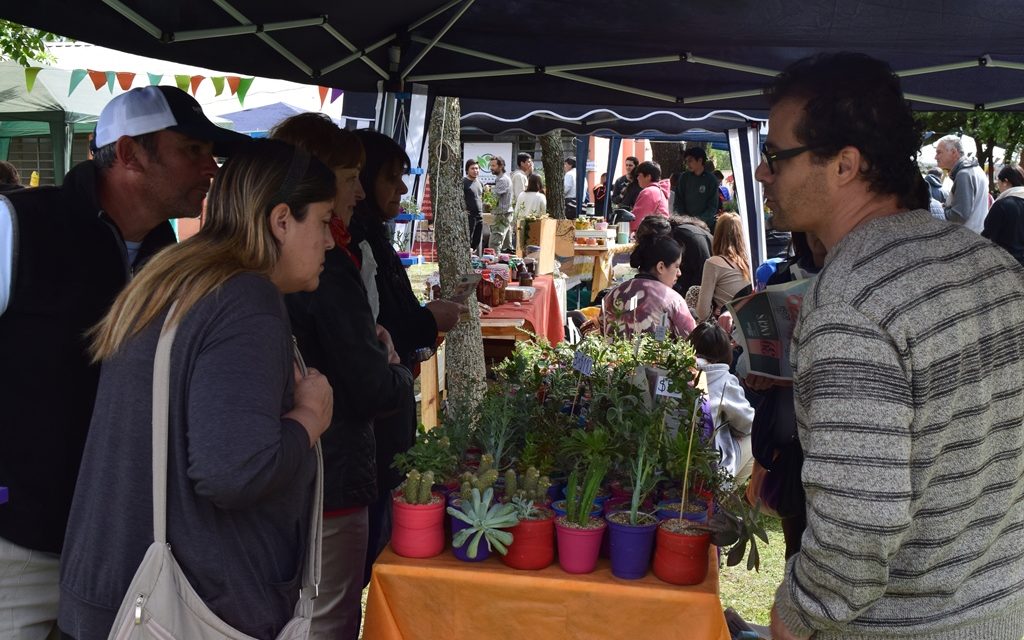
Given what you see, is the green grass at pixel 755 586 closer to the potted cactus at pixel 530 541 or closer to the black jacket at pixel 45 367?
the potted cactus at pixel 530 541

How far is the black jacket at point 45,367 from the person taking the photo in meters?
1.70

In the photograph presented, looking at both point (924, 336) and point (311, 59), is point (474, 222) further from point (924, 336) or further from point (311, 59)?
point (924, 336)

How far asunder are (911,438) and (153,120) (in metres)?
1.70

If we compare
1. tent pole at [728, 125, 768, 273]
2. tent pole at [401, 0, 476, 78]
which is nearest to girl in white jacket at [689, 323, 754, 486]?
tent pole at [401, 0, 476, 78]

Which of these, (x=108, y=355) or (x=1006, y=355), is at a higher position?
(x=1006, y=355)

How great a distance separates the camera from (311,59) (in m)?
3.52

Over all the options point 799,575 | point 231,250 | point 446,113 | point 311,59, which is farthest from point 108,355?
point 446,113

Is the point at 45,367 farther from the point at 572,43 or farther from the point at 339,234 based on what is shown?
the point at 572,43

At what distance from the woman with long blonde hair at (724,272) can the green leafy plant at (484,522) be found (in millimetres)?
4302

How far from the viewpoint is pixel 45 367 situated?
5.63 feet

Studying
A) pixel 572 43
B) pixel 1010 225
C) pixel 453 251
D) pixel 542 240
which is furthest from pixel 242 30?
pixel 1010 225

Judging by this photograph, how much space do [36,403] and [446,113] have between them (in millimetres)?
5148

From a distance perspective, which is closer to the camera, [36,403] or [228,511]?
[228,511]

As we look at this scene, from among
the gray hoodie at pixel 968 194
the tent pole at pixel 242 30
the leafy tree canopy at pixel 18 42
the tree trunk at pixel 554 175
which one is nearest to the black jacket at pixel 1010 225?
the gray hoodie at pixel 968 194
